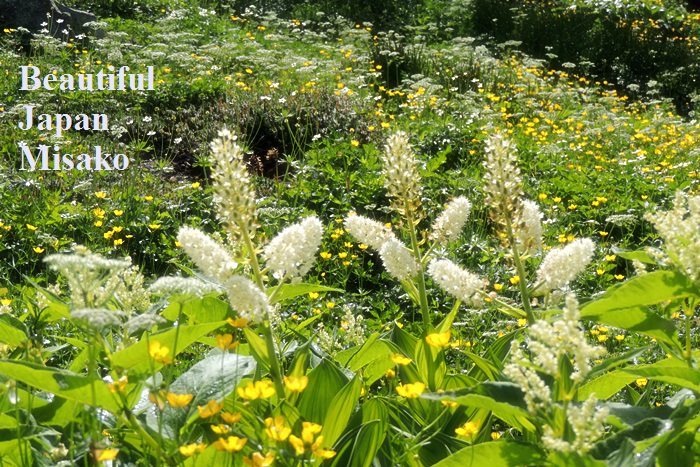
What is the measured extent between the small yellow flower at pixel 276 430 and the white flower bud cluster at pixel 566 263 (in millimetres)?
705

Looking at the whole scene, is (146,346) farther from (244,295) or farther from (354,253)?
(354,253)

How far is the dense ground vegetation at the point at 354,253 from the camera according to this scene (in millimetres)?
1627

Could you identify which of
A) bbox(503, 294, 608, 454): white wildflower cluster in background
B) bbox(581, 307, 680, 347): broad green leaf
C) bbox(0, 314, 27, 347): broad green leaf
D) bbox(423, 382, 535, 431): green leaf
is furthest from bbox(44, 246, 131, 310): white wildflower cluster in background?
bbox(581, 307, 680, 347): broad green leaf

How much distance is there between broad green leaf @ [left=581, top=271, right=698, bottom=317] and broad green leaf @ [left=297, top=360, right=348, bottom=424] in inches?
26.2

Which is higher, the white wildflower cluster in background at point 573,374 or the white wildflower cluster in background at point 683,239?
the white wildflower cluster in background at point 683,239

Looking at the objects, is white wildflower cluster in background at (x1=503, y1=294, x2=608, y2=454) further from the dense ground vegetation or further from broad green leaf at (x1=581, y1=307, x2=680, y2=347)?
broad green leaf at (x1=581, y1=307, x2=680, y2=347)

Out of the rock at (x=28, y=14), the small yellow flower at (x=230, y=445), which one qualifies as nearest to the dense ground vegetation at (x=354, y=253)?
the small yellow flower at (x=230, y=445)

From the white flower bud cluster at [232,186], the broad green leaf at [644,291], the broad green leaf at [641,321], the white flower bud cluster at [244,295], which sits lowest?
the broad green leaf at [641,321]

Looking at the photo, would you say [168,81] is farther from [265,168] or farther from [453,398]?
[453,398]

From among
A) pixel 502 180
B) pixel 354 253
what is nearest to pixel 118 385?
pixel 502 180

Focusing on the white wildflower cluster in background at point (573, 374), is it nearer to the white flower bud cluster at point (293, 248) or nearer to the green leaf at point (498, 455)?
the green leaf at point (498, 455)

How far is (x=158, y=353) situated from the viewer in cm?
161

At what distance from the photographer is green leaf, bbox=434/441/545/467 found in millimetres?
1521

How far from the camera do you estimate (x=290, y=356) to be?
2633 mm
